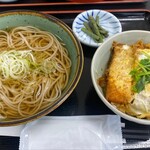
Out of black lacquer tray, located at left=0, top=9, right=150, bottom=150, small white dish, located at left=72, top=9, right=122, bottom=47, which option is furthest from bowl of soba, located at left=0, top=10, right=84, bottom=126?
small white dish, located at left=72, top=9, right=122, bottom=47

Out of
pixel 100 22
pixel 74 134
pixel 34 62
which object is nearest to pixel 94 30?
pixel 100 22

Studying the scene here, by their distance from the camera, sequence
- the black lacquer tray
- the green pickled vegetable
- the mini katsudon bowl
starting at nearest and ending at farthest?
the mini katsudon bowl < the black lacquer tray < the green pickled vegetable

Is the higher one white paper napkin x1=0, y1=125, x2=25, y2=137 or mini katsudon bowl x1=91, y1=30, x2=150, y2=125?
mini katsudon bowl x1=91, y1=30, x2=150, y2=125

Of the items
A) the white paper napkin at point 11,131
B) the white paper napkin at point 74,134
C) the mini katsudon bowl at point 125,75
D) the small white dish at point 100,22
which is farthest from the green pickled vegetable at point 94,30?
the white paper napkin at point 11,131

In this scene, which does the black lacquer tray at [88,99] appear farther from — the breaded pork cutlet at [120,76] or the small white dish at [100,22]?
the breaded pork cutlet at [120,76]

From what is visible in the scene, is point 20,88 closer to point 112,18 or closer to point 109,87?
point 109,87

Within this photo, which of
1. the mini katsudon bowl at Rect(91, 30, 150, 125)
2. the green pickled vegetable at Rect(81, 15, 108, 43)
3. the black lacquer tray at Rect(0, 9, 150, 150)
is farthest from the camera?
the green pickled vegetable at Rect(81, 15, 108, 43)

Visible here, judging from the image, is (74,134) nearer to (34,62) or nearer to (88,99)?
(88,99)

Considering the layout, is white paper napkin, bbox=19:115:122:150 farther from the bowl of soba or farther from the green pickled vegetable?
the green pickled vegetable
